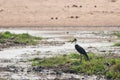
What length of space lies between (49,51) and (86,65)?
625 centimetres

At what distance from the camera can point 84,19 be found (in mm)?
39281

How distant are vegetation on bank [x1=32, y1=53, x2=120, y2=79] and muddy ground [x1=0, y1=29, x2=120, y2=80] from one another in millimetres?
329

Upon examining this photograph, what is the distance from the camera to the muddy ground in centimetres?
1761

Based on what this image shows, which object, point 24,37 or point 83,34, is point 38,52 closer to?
point 24,37

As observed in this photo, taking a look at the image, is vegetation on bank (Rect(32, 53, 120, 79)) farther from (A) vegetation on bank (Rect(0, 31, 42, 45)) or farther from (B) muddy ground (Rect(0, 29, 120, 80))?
(A) vegetation on bank (Rect(0, 31, 42, 45))

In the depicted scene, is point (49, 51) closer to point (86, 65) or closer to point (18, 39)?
point (18, 39)

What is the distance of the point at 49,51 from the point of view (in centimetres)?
2444

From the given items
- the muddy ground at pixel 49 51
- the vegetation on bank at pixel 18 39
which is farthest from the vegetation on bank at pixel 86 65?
the vegetation on bank at pixel 18 39

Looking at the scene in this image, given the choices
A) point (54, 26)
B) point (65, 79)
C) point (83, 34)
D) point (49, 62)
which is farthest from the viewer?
point (54, 26)

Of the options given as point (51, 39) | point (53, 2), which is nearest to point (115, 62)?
point (51, 39)

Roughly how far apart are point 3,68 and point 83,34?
14.4m

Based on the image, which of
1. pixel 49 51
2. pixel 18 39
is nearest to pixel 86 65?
pixel 49 51

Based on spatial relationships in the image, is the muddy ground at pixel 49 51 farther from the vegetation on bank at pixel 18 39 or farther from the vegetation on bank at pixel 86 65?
the vegetation on bank at pixel 18 39

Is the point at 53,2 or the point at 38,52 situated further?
the point at 53,2
